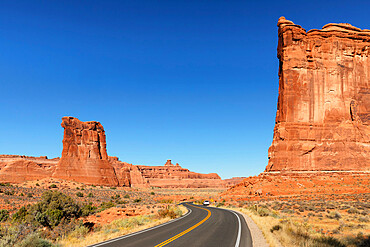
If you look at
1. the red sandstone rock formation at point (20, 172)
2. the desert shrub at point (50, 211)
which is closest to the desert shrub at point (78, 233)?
the desert shrub at point (50, 211)

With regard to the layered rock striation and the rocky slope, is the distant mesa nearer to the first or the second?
the rocky slope

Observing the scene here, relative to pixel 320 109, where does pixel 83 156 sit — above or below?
below

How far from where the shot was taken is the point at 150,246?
1073 cm

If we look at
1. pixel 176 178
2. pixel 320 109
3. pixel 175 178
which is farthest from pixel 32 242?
pixel 175 178

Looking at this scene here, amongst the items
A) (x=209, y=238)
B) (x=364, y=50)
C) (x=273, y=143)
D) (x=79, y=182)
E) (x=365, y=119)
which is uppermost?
(x=364, y=50)

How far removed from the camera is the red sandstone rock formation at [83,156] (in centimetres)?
8581

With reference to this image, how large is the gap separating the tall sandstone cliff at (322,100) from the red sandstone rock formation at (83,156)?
55.6m

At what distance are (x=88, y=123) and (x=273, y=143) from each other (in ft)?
204

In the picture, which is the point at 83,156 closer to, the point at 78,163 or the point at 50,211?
the point at 78,163

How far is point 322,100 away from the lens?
5991 cm

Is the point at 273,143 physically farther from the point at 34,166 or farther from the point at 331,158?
the point at 34,166

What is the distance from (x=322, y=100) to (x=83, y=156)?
70.5m

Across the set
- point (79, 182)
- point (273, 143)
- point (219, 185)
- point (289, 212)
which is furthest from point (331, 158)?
point (219, 185)

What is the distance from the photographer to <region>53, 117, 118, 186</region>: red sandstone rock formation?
85.8 meters
